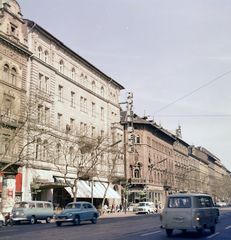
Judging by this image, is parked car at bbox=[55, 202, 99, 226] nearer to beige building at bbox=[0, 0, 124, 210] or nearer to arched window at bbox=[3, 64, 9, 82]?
beige building at bbox=[0, 0, 124, 210]

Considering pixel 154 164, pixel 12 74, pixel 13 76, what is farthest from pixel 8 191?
pixel 154 164

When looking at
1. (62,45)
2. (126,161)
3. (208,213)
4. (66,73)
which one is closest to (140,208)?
(126,161)

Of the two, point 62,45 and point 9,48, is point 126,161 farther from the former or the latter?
point 9,48

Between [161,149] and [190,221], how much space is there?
229ft

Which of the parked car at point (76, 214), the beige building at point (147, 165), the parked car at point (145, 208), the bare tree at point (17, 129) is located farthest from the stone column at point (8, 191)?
the beige building at point (147, 165)

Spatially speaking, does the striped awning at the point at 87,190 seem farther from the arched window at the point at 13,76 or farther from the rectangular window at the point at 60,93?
the arched window at the point at 13,76

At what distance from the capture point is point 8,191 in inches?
1266

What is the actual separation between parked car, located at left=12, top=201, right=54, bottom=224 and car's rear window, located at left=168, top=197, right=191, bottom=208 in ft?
49.2

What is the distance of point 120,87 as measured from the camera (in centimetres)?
6244

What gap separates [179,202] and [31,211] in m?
15.7

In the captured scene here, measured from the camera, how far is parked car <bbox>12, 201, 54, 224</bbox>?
86.8 feet

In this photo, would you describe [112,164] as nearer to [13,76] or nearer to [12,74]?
[13,76]

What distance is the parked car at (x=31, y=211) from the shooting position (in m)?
26.5

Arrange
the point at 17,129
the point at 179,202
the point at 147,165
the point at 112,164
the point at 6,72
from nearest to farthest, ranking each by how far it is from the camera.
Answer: the point at 179,202 → the point at 17,129 → the point at 6,72 → the point at 112,164 → the point at 147,165
